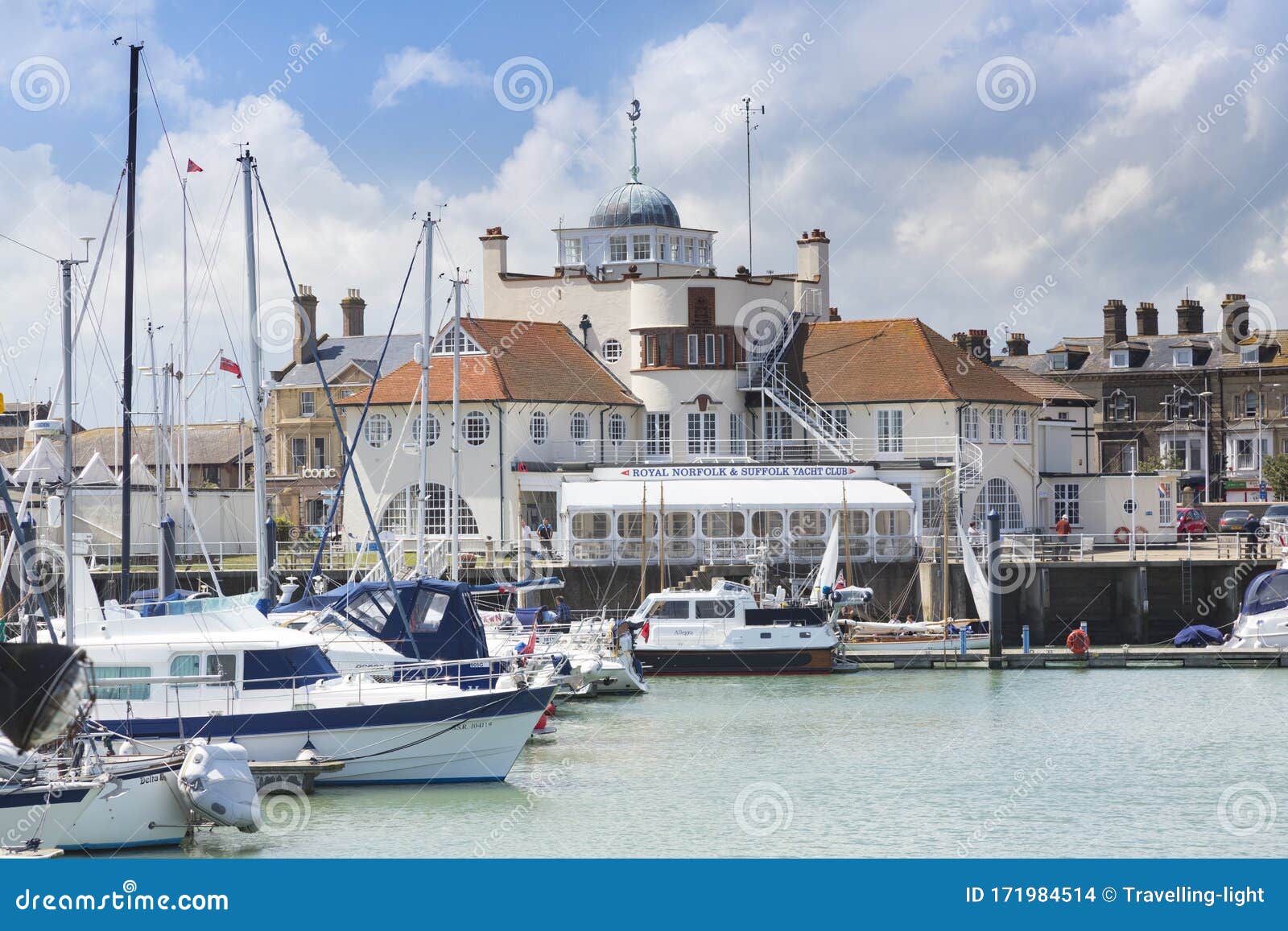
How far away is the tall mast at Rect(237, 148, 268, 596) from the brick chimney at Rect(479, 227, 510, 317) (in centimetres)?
3090

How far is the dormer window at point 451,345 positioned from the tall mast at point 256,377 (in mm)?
23530

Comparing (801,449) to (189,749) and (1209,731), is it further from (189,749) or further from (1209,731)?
(189,749)

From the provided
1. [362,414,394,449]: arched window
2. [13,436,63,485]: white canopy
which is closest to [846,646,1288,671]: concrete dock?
[362,414,394,449]: arched window

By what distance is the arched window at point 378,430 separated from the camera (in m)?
65.2

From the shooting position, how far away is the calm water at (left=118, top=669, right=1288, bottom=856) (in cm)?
2769

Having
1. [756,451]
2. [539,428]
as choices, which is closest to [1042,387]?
[756,451]

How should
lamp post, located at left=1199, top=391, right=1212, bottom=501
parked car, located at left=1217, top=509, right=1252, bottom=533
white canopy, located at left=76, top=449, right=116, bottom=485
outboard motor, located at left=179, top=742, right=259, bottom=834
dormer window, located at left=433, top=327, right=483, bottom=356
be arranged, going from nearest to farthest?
outboard motor, located at left=179, top=742, right=259, bottom=834 → dormer window, located at left=433, top=327, right=483, bottom=356 → white canopy, located at left=76, top=449, right=116, bottom=485 → parked car, located at left=1217, top=509, right=1252, bottom=533 → lamp post, located at left=1199, top=391, right=1212, bottom=501

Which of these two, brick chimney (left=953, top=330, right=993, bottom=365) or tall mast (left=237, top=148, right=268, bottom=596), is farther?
brick chimney (left=953, top=330, right=993, bottom=365)

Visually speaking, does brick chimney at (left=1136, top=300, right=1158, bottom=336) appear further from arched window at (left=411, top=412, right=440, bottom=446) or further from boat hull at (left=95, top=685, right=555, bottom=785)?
boat hull at (left=95, top=685, right=555, bottom=785)

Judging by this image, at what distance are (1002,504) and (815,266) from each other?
1294 centimetres

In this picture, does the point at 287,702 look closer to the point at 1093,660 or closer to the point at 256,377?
the point at 256,377

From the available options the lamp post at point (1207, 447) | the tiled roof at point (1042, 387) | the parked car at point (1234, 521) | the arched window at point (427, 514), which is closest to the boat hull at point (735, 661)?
the arched window at point (427, 514)

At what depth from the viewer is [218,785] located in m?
25.6

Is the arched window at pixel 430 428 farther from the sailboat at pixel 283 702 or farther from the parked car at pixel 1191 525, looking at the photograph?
the sailboat at pixel 283 702
